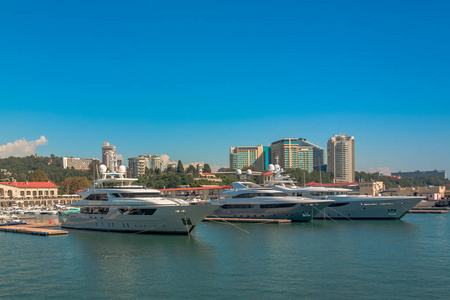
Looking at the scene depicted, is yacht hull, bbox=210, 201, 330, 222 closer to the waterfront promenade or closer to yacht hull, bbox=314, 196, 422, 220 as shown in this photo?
yacht hull, bbox=314, 196, 422, 220

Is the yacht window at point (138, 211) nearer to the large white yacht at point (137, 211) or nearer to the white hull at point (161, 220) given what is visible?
the large white yacht at point (137, 211)

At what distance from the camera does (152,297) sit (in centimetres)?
2517

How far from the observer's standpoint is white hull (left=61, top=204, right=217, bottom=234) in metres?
45.6

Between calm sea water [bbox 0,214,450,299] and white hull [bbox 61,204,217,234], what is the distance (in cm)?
109

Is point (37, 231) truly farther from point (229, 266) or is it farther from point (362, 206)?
point (362, 206)

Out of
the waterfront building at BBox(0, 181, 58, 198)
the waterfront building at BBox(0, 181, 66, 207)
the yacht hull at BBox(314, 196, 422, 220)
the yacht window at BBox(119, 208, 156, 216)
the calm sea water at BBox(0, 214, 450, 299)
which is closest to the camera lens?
the calm sea water at BBox(0, 214, 450, 299)

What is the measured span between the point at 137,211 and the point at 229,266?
60.3 ft

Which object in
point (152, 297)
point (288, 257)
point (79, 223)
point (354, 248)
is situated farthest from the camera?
point (79, 223)

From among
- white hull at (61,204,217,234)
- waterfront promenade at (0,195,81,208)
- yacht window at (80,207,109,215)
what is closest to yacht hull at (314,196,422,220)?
white hull at (61,204,217,234)

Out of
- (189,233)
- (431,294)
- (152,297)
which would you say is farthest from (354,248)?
(152,297)

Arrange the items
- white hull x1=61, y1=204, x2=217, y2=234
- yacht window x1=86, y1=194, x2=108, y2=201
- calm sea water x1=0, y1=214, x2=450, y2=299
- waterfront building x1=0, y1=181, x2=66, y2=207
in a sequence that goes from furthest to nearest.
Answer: waterfront building x1=0, y1=181, x2=66, y2=207, yacht window x1=86, y1=194, x2=108, y2=201, white hull x1=61, y1=204, x2=217, y2=234, calm sea water x1=0, y1=214, x2=450, y2=299

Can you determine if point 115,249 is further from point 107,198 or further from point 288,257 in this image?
point 288,257

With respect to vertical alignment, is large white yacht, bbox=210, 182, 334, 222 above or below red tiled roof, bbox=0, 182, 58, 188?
below

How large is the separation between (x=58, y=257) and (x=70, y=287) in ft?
33.9
